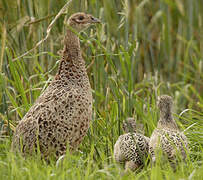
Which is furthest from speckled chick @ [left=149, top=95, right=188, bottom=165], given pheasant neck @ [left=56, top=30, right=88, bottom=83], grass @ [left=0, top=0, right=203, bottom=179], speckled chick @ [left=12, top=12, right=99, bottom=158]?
pheasant neck @ [left=56, top=30, right=88, bottom=83]

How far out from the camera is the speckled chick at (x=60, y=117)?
355cm

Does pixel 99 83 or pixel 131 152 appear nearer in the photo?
pixel 131 152

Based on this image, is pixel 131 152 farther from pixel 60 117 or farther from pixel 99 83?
pixel 99 83

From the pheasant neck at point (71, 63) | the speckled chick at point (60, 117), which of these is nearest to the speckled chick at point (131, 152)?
the speckled chick at point (60, 117)

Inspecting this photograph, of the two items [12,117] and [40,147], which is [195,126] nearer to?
[40,147]

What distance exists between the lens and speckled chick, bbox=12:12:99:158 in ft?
11.6

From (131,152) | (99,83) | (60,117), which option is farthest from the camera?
(99,83)

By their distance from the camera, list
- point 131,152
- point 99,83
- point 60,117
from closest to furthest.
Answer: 1. point 60,117
2. point 131,152
3. point 99,83

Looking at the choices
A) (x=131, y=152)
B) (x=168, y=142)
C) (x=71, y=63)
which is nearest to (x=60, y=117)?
(x=71, y=63)

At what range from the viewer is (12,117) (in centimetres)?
493

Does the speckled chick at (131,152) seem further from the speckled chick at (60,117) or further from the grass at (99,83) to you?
the speckled chick at (60,117)

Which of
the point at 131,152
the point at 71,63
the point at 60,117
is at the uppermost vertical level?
the point at 71,63

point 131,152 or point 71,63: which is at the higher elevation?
point 71,63

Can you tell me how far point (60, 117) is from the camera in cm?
357
